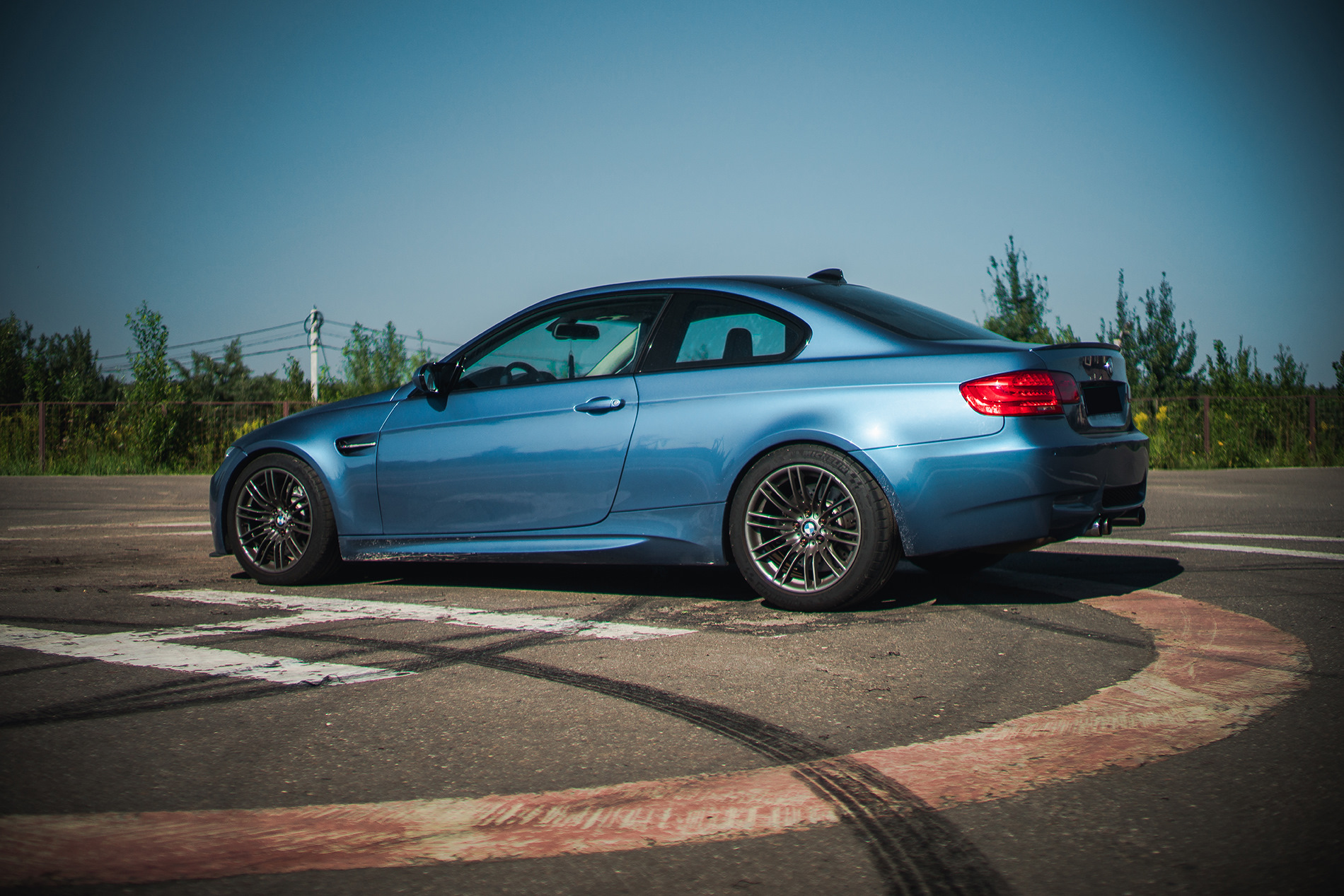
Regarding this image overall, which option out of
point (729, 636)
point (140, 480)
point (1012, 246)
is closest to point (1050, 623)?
point (729, 636)

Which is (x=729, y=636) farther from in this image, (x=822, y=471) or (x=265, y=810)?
(x=265, y=810)

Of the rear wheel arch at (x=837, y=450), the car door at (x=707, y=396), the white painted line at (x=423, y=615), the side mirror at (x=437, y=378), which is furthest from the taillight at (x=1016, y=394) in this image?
the side mirror at (x=437, y=378)

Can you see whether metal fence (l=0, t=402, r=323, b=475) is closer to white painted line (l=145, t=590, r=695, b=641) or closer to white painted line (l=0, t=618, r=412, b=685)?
white painted line (l=145, t=590, r=695, b=641)

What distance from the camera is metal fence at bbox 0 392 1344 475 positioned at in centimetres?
2103

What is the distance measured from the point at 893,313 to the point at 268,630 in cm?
311

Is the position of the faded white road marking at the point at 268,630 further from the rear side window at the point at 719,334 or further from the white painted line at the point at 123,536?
the white painted line at the point at 123,536

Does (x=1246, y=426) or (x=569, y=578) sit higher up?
(x=1246, y=426)

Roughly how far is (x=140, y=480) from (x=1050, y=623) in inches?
680

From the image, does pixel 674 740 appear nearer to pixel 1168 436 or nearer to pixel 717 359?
pixel 717 359

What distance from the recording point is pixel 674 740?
300 cm

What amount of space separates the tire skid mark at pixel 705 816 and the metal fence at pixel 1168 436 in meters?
19.4

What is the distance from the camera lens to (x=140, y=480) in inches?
729

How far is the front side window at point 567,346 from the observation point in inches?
214

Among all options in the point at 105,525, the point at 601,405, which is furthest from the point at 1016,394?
the point at 105,525
